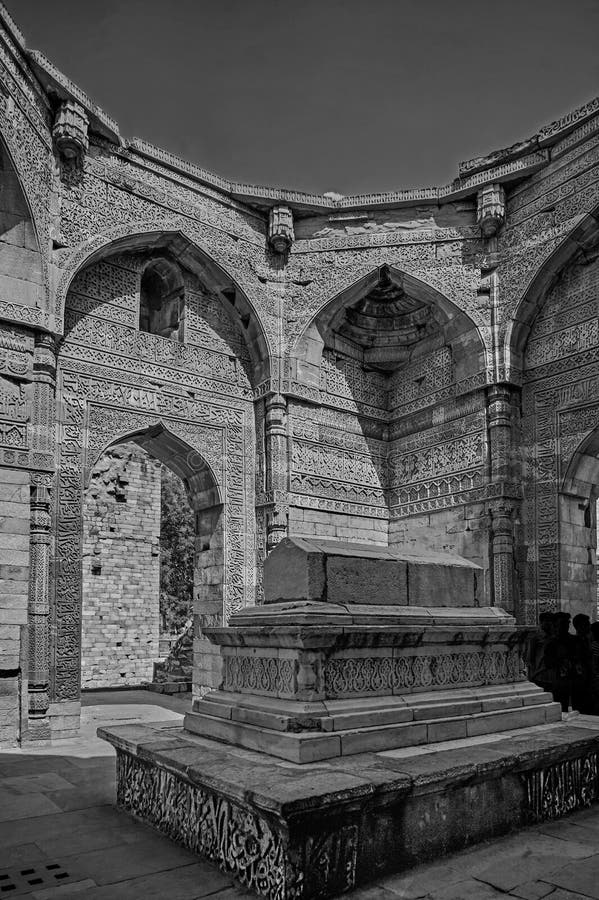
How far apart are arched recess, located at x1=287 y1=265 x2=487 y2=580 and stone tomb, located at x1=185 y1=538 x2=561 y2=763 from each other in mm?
4679

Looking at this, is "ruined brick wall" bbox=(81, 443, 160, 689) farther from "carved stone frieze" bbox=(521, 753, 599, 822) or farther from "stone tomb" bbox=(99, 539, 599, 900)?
"carved stone frieze" bbox=(521, 753, 599, 822)

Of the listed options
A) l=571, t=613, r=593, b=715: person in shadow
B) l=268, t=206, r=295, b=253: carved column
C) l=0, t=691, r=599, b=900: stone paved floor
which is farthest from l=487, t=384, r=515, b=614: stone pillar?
l=0, t=691, r=599, b=900: stone paved floor

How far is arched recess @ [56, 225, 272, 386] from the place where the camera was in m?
8.91

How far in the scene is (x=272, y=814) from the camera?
2.85 m

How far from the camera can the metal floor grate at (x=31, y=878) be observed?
121 inches

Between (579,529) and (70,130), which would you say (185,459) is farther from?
(579,529)

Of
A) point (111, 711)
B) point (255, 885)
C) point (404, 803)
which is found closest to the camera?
point (255, 885)

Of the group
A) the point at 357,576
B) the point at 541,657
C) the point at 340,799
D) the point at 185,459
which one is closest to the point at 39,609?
the point at 185,459

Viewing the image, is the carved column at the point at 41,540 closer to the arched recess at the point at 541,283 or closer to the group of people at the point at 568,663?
the group of people at the point at 568,663

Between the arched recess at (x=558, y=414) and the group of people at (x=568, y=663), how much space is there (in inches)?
65.4

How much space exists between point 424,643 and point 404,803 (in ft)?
3.90

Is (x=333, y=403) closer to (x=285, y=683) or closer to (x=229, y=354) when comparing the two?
(x=229, y=354)

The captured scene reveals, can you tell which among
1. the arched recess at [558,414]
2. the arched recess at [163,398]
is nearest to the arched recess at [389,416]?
the arched recess at [558,414]

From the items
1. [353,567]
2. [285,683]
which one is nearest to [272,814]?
[285,683]
